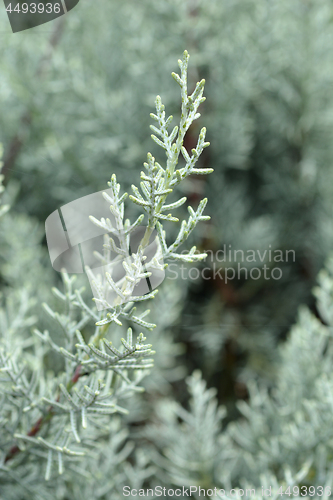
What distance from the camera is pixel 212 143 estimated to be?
77cm

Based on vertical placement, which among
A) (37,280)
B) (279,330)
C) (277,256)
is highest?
(37,280)

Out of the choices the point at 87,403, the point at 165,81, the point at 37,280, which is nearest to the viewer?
the point at 87,403

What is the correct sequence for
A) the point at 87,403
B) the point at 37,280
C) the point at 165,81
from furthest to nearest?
the point at 165,81 → the point at 37,280 → the point at 87,403

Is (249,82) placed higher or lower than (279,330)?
higher

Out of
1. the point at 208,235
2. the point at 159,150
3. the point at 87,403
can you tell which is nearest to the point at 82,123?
the point at 159,150

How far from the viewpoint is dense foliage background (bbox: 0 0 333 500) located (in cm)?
70

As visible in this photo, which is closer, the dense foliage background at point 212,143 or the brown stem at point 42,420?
the brown stem at point 42,420

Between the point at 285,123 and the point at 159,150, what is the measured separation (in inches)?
9.8

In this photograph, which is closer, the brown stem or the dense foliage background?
the brown stem

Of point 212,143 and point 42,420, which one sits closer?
Result: point 42,420

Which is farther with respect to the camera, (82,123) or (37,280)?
(82,123)

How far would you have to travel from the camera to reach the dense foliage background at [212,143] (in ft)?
2.29

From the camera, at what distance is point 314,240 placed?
784mm

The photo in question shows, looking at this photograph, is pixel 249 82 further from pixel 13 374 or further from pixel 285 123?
pixel 13 374
